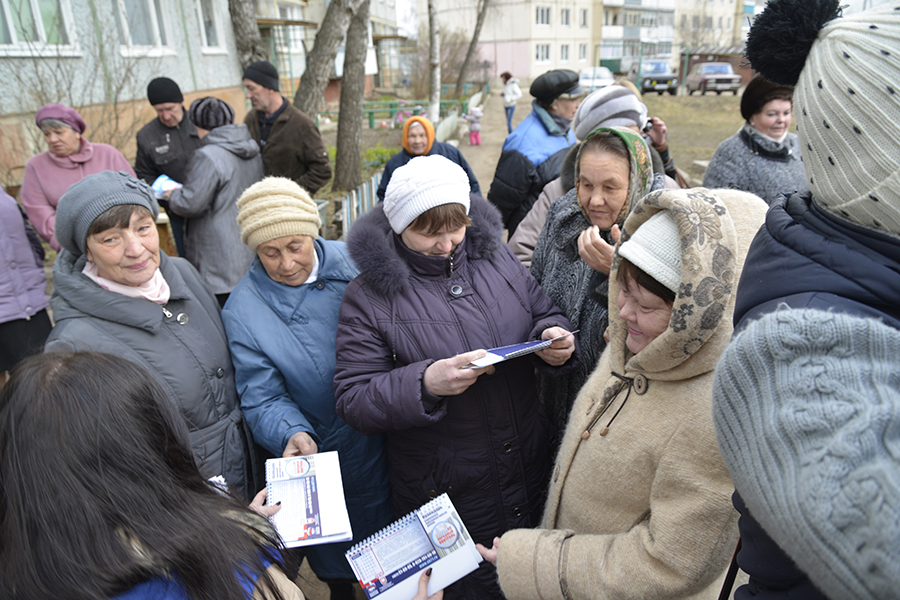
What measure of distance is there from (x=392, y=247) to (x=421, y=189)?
9.8 inches

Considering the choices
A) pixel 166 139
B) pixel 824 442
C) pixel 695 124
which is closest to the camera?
pixel 824 442

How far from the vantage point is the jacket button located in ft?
4.86

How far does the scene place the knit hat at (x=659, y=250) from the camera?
133cm

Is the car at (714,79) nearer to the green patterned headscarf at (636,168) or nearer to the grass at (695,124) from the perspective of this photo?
the grass at (695,124)

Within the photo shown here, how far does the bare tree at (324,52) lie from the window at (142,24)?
17.2 ft

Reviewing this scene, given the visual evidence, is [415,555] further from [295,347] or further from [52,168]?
[52,168]

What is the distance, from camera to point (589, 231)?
2.15 m

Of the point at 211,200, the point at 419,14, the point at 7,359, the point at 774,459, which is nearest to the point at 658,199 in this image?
the point at 774,459

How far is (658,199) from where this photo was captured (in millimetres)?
1360

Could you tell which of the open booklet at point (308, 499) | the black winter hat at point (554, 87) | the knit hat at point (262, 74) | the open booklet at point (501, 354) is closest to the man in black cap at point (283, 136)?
the knit hat at point (262, 74)

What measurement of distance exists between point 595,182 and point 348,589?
2354 mm

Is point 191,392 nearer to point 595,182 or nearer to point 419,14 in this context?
point 595,182

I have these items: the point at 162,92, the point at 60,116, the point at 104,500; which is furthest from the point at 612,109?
the point at 60,116

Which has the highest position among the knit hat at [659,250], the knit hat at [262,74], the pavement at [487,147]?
the knit hat at [262,74]
